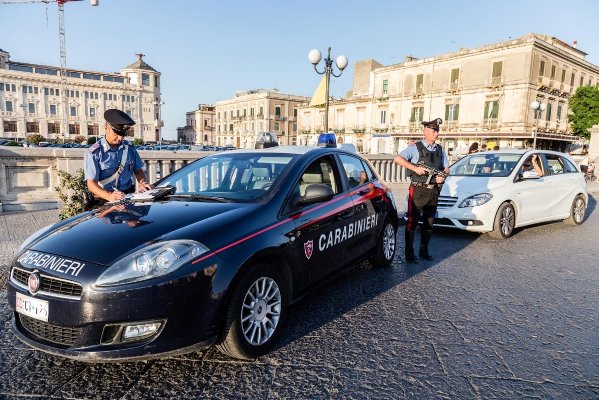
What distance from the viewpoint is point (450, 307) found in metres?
4.02

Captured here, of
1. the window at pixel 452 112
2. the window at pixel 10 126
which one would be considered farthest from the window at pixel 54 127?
the window at pixel 452 112

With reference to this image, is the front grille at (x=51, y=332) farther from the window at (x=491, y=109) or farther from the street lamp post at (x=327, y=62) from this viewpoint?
the window at (x=491, y=109)

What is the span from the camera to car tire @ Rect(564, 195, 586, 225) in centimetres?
878

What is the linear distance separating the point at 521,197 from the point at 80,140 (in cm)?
8031

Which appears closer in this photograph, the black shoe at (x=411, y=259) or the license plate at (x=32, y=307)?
the license plate at (x=32, y=307)

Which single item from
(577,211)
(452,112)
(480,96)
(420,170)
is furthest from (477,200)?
(452,112)

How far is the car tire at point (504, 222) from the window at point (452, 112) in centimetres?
3830

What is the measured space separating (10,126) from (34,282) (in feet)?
326

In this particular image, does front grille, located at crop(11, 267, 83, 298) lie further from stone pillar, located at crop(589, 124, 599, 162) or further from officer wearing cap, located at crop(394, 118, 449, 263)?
stone pillar, located at crop(589, 124, 599, 162)

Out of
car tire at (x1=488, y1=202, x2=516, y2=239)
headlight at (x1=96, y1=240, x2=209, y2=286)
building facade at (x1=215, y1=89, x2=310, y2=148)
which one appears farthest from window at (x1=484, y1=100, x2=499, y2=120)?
headlight at (x1=96, y1=240, x2=209, y2=286)

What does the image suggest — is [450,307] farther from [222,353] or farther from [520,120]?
[520,120]

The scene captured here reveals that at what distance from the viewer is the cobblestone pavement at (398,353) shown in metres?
2.58

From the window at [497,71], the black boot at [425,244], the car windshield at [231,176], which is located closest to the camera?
the car windshield at [231,176]

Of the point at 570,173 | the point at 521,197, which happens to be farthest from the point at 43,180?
the point at 570,173
